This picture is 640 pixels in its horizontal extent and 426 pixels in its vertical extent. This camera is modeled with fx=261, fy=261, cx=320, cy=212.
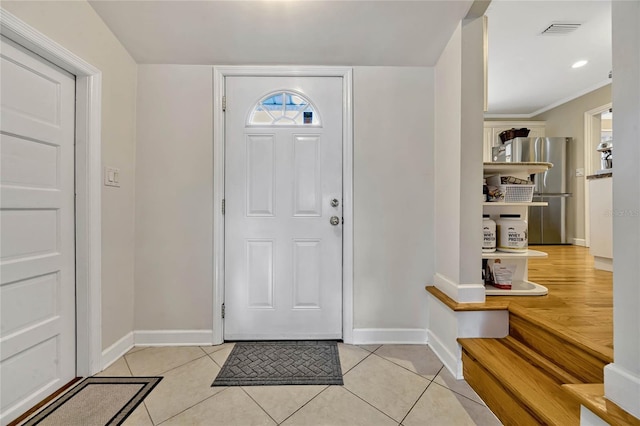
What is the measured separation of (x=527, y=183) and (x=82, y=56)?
278 centimetres

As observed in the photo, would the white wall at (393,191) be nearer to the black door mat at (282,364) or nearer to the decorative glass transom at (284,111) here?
the decorative glass transom at (284,111)

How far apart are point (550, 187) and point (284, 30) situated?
15.7 feet

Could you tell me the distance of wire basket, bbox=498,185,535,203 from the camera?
1.72 metres

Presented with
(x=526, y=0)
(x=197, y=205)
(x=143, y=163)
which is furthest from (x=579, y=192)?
(x=143, y=163)

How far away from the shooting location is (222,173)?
191 centimetres

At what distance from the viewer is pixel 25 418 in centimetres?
119

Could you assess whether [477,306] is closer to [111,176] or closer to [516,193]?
[516,193]

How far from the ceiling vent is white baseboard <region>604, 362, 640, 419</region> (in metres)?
2.91

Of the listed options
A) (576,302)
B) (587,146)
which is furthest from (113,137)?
(587,146)

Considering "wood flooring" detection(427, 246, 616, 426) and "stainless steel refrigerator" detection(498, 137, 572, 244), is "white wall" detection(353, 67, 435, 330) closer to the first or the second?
"wood flooring" detection(427, 246, 616, 426)

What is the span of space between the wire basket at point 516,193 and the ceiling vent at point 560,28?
1.78 meters

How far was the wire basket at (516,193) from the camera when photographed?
5.64ft

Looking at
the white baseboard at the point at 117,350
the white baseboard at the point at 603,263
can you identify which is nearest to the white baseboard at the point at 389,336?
the white baseboard at the point at 117,350

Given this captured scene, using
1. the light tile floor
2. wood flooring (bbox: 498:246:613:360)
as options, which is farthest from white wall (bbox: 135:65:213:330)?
wood flooring (bbox: 498:246:613:360)
